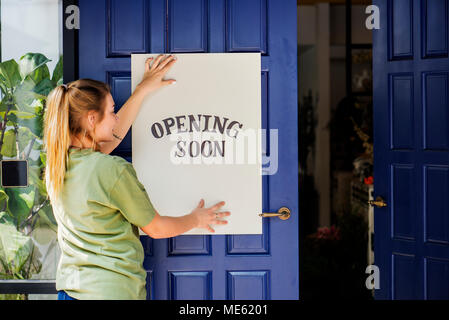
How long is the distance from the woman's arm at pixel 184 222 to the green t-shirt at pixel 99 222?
71mm

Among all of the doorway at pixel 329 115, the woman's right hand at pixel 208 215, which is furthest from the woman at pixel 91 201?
the doorway at pixel 329 115

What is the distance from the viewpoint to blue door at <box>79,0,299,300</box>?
109 inches

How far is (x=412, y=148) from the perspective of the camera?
126 inches

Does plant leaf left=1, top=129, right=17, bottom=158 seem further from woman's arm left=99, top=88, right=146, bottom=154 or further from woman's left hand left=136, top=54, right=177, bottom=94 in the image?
woman's left hand left=136, top=54, right=177, bottom=94

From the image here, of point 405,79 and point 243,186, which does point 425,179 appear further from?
point 243,186

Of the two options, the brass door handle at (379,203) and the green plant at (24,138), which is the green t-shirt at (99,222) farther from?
the brass door handle at (379,203)

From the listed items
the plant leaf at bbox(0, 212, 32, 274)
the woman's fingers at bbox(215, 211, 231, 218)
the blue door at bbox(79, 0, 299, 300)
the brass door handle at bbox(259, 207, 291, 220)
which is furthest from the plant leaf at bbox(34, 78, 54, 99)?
the brass door handle at bbox(259, 207, 291, 220)

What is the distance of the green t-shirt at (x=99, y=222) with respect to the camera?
6.60ft

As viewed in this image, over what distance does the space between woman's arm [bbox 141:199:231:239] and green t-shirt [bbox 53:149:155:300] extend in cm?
Result: 7

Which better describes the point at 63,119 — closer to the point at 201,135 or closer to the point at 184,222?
the point at 184,222

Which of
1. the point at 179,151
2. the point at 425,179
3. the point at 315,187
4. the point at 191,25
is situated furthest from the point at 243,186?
the point at 315,187

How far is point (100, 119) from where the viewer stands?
2.12 m

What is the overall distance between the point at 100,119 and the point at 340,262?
379 centimetres

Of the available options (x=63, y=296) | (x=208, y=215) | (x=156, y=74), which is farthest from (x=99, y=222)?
(x=156, y=74)
